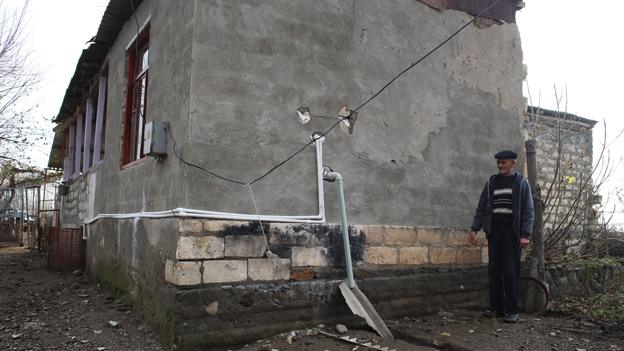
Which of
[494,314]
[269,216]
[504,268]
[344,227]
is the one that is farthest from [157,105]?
[494,314]

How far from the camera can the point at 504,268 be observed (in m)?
4.84

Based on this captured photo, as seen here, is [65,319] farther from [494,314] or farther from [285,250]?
[494,314]

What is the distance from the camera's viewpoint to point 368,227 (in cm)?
459

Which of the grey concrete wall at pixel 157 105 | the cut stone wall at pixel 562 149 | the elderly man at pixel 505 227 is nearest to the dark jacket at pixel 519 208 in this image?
the elderly man at pixel 505 227

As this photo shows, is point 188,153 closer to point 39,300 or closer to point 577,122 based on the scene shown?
point 39,300

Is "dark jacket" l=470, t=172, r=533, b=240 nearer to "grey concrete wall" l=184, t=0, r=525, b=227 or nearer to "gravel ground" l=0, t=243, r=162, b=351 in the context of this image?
"grey concrete wall" l=184, t=0, r=525, b=227

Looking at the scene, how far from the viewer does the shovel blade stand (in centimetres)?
402

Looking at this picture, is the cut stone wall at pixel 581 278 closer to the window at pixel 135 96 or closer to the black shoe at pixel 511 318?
the black shoe at pixel 511 318

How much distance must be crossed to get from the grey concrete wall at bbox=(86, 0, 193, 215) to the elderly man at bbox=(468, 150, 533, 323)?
10.2 ft

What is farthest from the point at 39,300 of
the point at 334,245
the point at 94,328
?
the point at 334,245

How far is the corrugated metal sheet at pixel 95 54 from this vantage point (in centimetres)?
606

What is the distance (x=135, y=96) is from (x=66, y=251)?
3.42m

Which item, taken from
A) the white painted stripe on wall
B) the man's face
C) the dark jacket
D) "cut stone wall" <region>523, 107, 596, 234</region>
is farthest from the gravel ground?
"cut stone wall" <region>523, 107, 596, 234</region>

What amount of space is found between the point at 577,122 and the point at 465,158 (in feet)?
21.5
